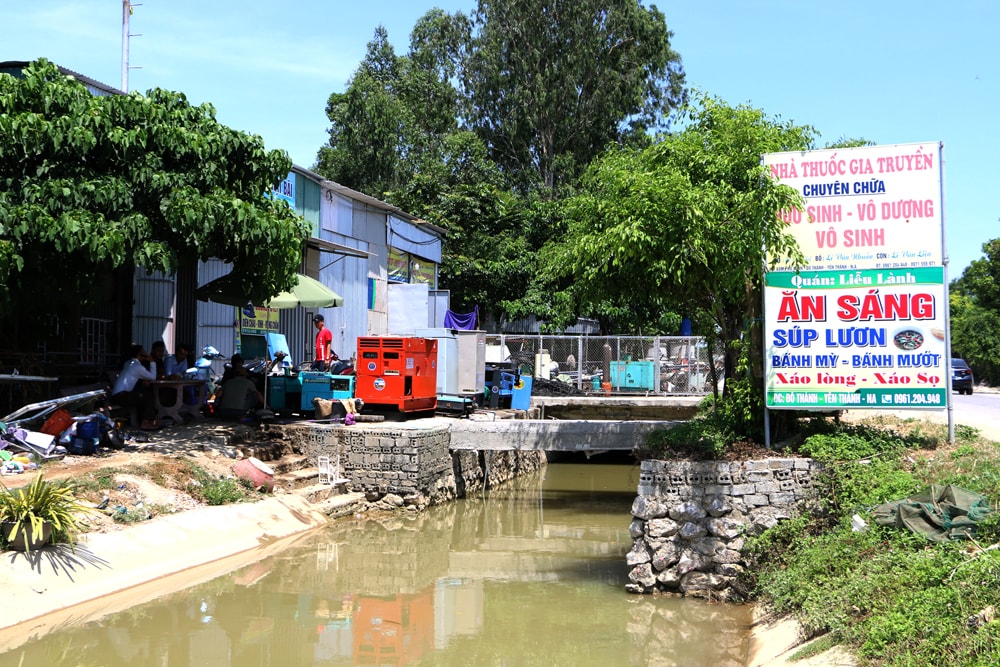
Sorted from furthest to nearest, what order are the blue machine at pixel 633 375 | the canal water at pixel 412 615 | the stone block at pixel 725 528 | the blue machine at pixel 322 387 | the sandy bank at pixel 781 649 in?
the blue machine at pixel 633 375, the blue machine at pixel 322 387, the stone block at pixel 725 528, the canal water at pixel 412 615, the sandy bank at pixel 781 649

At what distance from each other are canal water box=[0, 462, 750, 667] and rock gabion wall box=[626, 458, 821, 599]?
322 millimetres

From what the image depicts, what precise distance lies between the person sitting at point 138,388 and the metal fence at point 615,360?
1381 centimetres

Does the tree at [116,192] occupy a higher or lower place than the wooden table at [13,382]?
higher

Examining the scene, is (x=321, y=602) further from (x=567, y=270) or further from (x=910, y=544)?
(x=910, y=544)

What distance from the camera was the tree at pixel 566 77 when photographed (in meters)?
37.1

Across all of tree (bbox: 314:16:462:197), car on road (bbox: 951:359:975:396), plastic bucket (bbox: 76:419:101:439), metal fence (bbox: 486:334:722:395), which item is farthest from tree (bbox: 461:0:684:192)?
→ plastic bucket (bbox: 76:419:101:439)

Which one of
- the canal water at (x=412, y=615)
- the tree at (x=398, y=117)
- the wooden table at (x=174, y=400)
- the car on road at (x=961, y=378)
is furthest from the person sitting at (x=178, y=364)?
the car on road at (x=961, y=378)

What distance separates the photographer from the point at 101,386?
1570 cm

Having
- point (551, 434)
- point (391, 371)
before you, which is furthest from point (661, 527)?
point (391, 371)

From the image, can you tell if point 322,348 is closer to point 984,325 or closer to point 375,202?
point 375,202

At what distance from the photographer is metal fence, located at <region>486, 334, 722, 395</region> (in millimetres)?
28188

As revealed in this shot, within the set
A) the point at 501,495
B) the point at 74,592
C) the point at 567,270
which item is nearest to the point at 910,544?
the point at 567,270

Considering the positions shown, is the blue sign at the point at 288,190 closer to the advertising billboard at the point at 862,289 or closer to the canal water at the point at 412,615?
the canal water at the point at 412,615

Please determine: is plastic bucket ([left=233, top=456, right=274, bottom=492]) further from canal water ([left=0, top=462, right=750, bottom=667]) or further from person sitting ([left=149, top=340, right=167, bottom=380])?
person sitting ([left=149, top=340, right=167, bottom=380])
